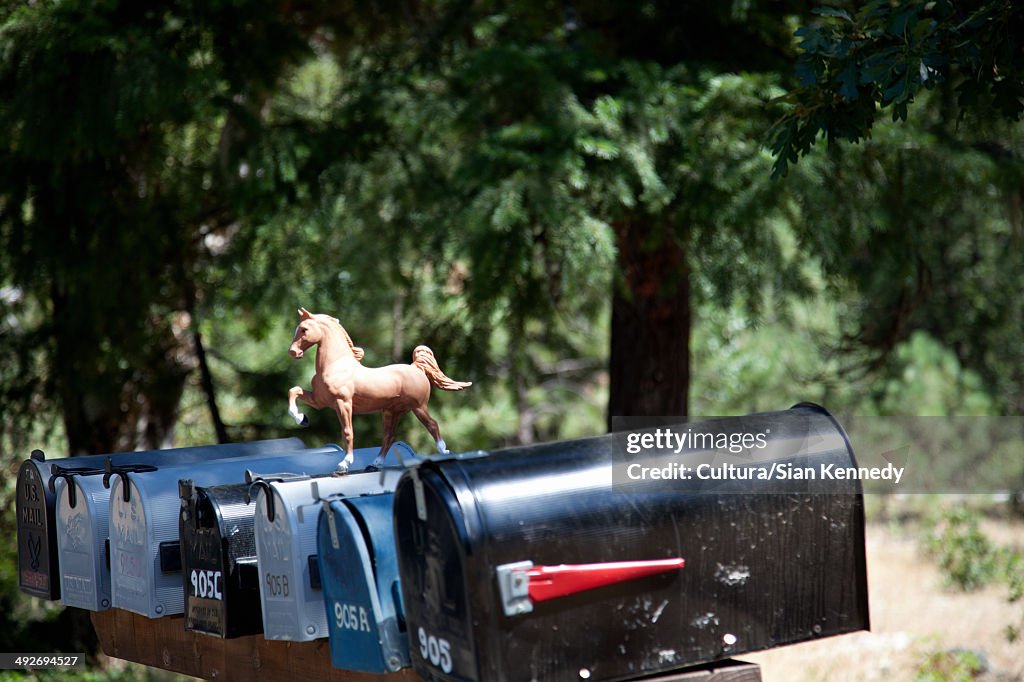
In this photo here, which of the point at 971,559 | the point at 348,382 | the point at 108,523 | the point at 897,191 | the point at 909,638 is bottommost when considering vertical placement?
the point at 909,638

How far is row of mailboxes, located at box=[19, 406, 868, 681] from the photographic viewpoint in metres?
2.13

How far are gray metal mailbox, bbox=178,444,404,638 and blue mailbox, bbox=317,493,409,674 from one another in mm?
183

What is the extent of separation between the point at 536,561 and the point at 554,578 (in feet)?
0.16

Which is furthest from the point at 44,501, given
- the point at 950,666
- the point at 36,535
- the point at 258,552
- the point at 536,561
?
the point at 950,666

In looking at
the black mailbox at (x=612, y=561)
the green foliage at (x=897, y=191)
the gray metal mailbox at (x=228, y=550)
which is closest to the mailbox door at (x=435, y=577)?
the black mailbox at (x=612, y=561)

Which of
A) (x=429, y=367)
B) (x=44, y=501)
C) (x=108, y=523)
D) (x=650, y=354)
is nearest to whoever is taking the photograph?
(x=429, y=367)

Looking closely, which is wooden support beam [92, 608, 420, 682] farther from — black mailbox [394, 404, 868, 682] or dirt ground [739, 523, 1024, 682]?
dirt ground [739, 523, 1024, 682]

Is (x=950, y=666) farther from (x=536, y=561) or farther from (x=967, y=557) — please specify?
(x=536, y=561)

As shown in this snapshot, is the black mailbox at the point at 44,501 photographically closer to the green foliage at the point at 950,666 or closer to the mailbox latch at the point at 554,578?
the mailbox latch at the point at 554,578

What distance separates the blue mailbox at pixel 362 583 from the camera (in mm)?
2400

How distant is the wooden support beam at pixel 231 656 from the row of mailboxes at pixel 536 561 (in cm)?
9

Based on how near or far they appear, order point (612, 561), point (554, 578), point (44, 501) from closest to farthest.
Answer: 1. point (554, 578)
2. point (612, 561)
3. point (44, 501)

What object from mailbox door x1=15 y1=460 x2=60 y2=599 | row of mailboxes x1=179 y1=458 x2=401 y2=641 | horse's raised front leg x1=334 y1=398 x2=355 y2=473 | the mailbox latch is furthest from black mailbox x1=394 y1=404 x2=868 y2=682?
mailbox door x1=15 y1=460 x2=60 y2=599

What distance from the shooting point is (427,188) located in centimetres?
555
